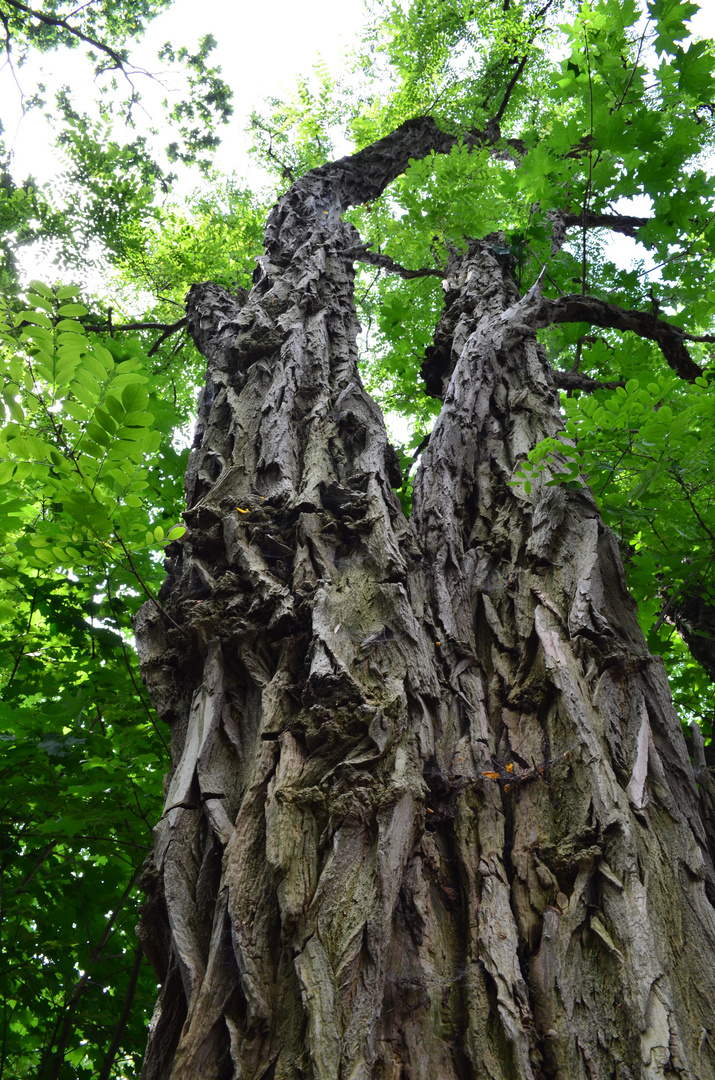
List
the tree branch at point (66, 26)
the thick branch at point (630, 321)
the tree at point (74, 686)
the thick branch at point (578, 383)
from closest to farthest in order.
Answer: the tree at point (74, 686) → the thick branch at point (630, 321) → the thick branch at point (578, 383) → the tree branch at point (66, 26)

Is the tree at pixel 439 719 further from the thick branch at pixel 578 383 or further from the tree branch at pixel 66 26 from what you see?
the tree branch at pixel 66 26

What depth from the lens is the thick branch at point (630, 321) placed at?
449cm

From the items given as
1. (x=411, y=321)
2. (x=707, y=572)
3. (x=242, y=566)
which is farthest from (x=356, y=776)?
(x=411, y=321)

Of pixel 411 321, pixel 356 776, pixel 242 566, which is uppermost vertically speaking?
pixel 411 321

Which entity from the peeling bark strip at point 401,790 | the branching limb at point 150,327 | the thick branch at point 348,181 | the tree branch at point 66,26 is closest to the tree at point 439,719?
the peeling bark strip at point 401,790

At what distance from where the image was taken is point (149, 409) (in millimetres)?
3820

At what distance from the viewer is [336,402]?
347 cm

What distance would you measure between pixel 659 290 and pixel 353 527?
3.72 metres

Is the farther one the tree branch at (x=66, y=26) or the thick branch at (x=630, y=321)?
the tree branch at (x=66, y=26)

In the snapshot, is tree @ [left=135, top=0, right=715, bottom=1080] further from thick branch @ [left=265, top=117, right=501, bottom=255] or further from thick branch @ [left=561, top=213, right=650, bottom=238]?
thick branch @ [left=561, top=213, right=650, bottom=238]

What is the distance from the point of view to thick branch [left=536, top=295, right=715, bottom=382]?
4492 millimetres

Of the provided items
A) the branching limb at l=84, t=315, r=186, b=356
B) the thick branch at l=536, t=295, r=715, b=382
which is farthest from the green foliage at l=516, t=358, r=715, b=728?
the branching limb at l=84, t=315, r=186, b=356

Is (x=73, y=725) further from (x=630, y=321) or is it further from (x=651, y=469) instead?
(x=630, y=321)

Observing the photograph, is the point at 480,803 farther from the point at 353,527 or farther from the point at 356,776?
the point at 353,527
